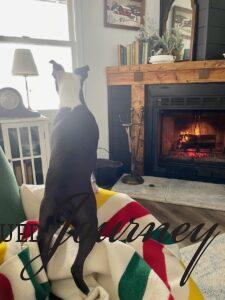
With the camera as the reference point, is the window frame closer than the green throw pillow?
No

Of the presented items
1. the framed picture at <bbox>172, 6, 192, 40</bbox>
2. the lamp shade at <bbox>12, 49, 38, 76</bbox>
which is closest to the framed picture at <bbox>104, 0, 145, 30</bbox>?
the framed picture at <bbox>172, 6, 192, 40</bbox>

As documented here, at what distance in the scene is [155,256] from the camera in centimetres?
73

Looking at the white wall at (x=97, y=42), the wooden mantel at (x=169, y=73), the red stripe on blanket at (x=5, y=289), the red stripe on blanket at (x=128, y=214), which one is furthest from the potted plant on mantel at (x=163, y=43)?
the red stripe on blanket at (x=5, y=289)

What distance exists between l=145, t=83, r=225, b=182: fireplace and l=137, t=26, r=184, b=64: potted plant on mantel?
1.15 ft

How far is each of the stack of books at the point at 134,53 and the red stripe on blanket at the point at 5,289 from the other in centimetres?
245

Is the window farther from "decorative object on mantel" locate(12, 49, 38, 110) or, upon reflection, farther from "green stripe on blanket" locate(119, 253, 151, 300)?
"green stripe on blanket" locate(119, 253, 151, 300)

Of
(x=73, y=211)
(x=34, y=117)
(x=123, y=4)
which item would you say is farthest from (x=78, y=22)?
(x=73, y=211)

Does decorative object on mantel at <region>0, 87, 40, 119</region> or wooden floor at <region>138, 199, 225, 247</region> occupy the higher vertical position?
decorative object on mantel at <region>0, 87, 40, 119</region>

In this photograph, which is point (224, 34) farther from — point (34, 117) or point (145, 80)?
point (34, 117)

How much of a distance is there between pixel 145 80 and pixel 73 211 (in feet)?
7.55

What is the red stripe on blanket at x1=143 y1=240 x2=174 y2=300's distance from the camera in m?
0.70

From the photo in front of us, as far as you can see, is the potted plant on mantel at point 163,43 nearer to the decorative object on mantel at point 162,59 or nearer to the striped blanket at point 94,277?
the decorative object on mantel at point 162,59

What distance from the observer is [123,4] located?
260cm

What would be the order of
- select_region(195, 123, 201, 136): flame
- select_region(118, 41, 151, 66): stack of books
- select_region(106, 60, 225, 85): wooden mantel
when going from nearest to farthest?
select_region(106, 60, 225, 85): wooden mantel → select_region(118, 41, 151, 66): stack of books → select_region(195, 123, 201, 136): flame
